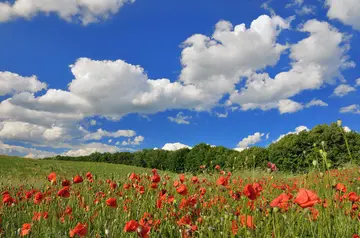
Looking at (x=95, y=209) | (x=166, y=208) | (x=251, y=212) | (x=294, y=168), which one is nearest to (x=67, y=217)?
(x=95, y=209)

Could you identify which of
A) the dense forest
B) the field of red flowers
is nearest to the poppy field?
the field of red flowers

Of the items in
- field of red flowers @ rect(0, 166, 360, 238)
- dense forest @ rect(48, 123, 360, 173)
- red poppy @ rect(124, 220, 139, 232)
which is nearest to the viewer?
red poppy @ rect(124, 220, 139, 232)

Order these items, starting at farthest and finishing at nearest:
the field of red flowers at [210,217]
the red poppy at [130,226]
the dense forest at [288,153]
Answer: the dense forest at [288,153], the field of red flowers at [210,217], the red poppy at [130,226]

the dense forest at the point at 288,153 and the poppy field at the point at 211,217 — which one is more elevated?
the dense forest at the point at 288,153

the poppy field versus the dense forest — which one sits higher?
the dense forest

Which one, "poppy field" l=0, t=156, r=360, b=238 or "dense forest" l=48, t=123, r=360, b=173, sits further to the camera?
"dense forest" l=48, t=123, r=360, b=173

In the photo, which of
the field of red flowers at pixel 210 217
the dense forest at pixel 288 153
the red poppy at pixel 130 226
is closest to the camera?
the red poppy at pixel 130 226

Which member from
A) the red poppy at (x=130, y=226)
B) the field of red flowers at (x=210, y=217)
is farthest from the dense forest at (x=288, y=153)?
the red poppy at (x=130, y=226)

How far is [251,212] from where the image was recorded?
3.86 m

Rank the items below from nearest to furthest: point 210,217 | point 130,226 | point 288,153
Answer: point 130,226, point 210,217, point 288,153

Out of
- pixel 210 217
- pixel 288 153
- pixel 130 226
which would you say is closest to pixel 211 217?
pixel 210 217

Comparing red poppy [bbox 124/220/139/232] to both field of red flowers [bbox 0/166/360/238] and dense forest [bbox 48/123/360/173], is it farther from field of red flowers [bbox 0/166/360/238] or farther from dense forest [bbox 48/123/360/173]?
dense forest [bbox 48/123/360/173]

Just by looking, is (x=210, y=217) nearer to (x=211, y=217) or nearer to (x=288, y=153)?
(x=211, y=217)

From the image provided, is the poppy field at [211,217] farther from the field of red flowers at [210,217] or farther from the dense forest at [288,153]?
the dense forest at [288,153]
